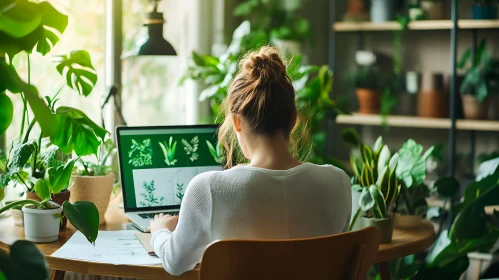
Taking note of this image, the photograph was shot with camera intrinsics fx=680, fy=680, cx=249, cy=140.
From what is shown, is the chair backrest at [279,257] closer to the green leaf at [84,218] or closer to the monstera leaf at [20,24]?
the green leaf at [84,218]

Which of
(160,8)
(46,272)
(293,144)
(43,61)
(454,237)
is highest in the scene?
(160,8)

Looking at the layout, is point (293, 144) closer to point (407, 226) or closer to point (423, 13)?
point (407, 226)

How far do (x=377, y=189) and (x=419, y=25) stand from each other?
2.04 m

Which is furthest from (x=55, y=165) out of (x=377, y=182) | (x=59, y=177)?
(x=377, y=182)

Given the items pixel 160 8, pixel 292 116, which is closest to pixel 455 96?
pixel 160 8

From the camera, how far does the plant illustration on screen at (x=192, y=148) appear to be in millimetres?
2221

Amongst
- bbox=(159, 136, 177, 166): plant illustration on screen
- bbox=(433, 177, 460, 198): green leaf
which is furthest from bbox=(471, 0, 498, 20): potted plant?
bbox=(159, 136, 177, 166): plant illustration on screen

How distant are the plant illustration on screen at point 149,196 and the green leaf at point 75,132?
1.13 ft

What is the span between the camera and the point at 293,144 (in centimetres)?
188

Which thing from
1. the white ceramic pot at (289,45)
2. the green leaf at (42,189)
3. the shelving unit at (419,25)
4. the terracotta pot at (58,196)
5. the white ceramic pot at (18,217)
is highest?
the shelving unit at (419,25)

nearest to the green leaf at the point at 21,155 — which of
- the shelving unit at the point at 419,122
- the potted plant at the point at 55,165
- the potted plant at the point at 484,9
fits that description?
the potted plant at the point at 55,165

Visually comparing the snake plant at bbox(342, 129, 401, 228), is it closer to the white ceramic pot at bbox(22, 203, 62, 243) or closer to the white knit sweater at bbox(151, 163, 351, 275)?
the white knit sweater at bbox(151, 163, 351, 275)

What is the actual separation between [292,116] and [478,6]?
2.34 metres

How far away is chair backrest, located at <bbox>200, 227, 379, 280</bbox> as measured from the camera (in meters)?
1.35
